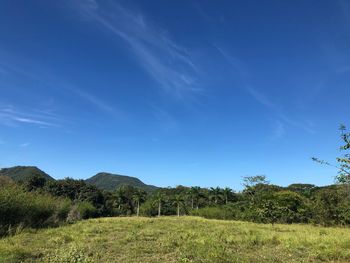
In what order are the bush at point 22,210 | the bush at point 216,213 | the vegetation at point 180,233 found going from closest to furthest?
the vegetation at point 180,233 → the bush at point 22,210 → the bush at point 216,213

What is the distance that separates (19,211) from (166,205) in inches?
3024

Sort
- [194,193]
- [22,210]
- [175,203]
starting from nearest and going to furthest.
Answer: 1. [22,210]
2. [175,203]
3. [194,193]

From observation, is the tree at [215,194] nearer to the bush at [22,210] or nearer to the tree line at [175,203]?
the tree line at [175,203]

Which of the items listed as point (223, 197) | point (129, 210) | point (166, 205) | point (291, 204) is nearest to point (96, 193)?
point (129, 210)

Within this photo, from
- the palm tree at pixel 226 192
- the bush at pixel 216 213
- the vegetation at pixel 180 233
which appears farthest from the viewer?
the palm tree at pixel 226 192

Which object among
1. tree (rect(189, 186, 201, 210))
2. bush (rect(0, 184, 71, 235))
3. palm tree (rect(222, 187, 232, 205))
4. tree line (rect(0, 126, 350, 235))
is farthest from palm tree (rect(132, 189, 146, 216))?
bush (rect(0, 184, 71, 235))

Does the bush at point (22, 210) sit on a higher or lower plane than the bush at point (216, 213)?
lower

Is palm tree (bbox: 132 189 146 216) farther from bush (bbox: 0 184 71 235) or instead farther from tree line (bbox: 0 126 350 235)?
bush (bbox: 0 184 71 235)

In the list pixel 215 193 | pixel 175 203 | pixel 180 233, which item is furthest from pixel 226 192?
pixel 180 233

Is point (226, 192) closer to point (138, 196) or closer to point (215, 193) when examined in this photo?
point (215, 193)

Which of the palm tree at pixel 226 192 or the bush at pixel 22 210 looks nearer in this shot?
the bush at pixel 22 210

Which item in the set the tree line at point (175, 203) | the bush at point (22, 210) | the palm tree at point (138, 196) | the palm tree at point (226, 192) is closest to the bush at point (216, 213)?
the tree line at point (175, 203)

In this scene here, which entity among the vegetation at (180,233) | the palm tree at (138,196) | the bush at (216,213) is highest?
the palm tree at (138,196)

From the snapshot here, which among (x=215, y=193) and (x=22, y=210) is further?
(x=215, y=193)
